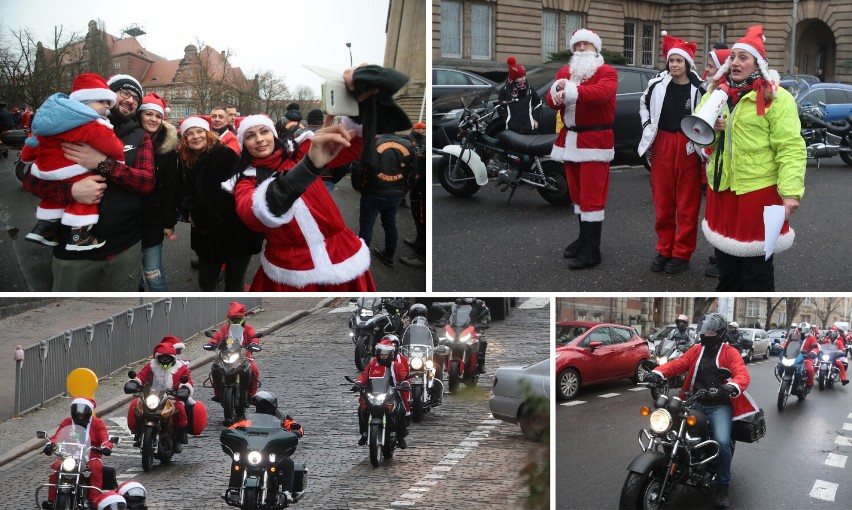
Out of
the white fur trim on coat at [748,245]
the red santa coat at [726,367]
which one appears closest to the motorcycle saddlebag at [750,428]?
the red santa coat at [726,367]

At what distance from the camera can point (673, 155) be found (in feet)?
21.6

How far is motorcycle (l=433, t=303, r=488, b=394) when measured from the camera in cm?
628

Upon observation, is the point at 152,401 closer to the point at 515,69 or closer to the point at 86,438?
the point at 86,438

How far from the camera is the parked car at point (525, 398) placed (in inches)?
248

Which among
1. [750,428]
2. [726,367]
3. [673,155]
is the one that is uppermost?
[673,155]

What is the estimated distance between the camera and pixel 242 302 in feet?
19.4

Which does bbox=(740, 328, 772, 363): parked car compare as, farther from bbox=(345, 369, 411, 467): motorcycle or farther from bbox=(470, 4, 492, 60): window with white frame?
bbox=(470, 4, 492, 60): window with white frame

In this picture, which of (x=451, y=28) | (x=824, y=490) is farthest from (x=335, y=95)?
(x=824, y=490)

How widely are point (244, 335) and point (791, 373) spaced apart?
3.43 metres

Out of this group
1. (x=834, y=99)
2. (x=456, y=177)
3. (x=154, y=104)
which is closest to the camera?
(x=154, y=104)

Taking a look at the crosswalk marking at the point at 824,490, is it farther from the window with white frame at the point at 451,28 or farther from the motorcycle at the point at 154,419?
the motorcycle at the point at 154,419

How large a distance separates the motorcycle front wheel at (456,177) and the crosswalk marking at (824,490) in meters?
3.04

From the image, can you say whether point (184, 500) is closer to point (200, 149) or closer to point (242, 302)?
point (242, 302)

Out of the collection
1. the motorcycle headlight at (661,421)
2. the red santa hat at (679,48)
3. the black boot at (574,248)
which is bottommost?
the motorcycle headlight at (661,421)
